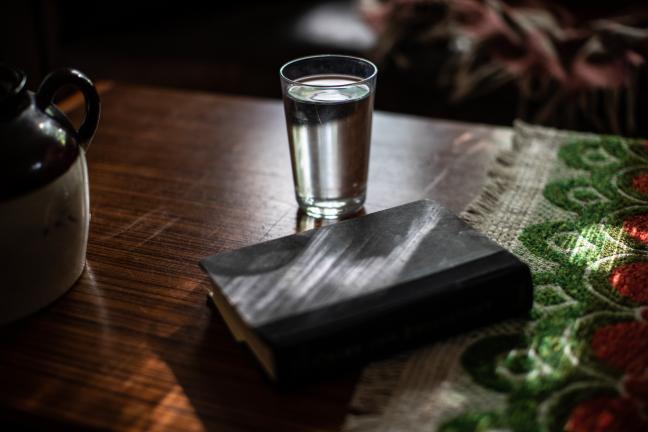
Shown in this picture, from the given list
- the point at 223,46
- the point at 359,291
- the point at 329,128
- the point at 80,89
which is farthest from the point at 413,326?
the point at 223,46

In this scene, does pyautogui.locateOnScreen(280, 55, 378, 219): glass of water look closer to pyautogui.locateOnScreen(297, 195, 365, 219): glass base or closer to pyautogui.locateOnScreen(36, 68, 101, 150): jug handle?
pyautogui.locateOnScreen(297, 195, 365, 219): glass base

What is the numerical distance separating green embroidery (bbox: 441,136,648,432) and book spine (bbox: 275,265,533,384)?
0.02m

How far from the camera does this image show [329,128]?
25.5 inches

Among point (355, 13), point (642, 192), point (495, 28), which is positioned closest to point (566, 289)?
point (642, 192)

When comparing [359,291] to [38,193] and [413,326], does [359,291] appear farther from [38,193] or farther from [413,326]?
[38,193]

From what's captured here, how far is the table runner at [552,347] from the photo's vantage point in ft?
1.56

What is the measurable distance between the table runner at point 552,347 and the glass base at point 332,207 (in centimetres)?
12

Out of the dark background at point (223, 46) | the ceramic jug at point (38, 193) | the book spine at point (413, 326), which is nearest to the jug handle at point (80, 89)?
the ceramic jug at point (38, 193)

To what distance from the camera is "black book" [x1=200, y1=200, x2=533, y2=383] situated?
0.49 m

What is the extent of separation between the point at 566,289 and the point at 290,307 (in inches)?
9.8

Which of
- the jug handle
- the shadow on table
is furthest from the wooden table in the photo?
the jug handle

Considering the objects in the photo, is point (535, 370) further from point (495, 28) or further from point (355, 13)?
point (355, 13)

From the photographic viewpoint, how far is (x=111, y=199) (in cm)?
78

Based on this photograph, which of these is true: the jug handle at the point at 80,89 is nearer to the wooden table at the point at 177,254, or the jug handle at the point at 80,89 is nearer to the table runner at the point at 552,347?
the wooden table at the point at 177,254
